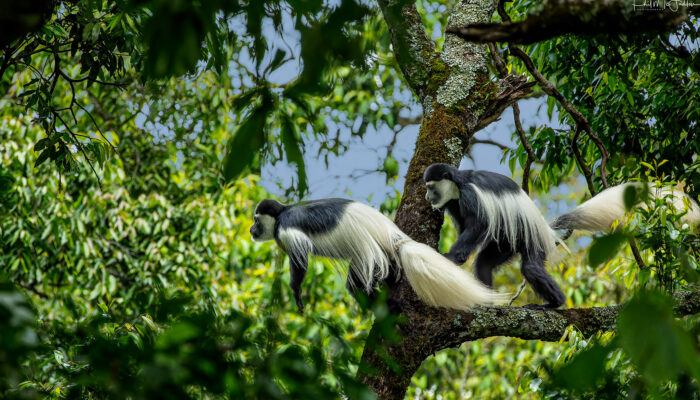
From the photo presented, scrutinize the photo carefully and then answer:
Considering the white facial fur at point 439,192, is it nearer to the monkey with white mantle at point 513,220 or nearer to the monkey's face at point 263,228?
the monkey with white mantle at point 513,220

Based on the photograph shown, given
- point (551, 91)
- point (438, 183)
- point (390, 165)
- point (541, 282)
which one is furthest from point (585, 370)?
point (390, 165)

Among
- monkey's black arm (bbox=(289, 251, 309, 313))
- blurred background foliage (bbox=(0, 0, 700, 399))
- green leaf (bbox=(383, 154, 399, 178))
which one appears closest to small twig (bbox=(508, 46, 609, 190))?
blurred background foliage (bbox=(0, 0, 700, 399))

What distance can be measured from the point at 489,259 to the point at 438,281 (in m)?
0.99

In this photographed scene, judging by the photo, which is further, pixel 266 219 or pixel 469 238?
pixel 266 219

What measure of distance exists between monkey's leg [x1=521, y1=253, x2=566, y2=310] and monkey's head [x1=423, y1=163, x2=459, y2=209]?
52cm

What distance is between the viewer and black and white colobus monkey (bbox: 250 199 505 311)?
2.10 m

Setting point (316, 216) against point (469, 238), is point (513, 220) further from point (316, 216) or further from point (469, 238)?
point (316, 216)

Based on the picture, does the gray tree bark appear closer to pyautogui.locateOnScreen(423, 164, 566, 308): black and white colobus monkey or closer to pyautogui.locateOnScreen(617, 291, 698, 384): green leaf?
pyautogui.locateOnScreen(423, 164, 566, 308): black and white colobus monkey

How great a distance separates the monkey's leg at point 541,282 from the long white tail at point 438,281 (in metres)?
0.40

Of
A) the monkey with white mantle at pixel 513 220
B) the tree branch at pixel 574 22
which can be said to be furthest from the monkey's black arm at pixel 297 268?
the tree branch at pixel 574 22

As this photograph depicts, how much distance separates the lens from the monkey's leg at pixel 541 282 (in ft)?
8.50

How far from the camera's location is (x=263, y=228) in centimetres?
300

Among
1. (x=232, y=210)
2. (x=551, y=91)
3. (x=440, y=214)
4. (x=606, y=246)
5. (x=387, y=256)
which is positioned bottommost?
(x=606, y=246)

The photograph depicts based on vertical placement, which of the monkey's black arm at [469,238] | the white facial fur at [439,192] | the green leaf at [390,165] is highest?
the green leaf at [390,165]
